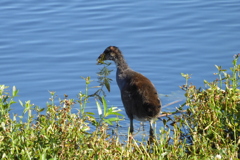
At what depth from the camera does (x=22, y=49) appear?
11906 millimetres

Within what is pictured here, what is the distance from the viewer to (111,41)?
12102 millimetres

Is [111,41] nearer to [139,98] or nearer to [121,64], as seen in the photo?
[121,64]

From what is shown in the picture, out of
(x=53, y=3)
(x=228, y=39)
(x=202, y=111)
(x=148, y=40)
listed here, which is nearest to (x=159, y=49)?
(x=148, y=40)

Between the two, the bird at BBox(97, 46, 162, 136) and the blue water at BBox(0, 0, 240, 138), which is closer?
the bird at BBox(97, 46, 162, 136)

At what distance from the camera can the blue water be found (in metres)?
10.7

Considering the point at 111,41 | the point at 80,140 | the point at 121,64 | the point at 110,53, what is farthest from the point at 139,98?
the point at 111,41

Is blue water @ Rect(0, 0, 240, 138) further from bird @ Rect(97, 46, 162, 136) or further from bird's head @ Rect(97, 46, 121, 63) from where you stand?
bird's head @ Rect(97, 46, 121, 63)

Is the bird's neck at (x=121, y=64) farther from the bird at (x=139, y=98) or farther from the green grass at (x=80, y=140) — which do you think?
the green grass at (x=80, y=140)

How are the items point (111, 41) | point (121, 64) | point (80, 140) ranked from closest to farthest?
point (80, 140)
point (121, 64)
point (111, 41)

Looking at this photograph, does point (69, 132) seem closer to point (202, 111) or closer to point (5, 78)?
point (202, 111)

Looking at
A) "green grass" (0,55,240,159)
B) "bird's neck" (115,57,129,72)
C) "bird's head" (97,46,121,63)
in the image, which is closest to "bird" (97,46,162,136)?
"bird's neck" (115,57,129,72)

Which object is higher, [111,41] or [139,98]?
[111,41]

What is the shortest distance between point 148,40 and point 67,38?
1.50 meters

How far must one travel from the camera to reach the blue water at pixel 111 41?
420 inches
